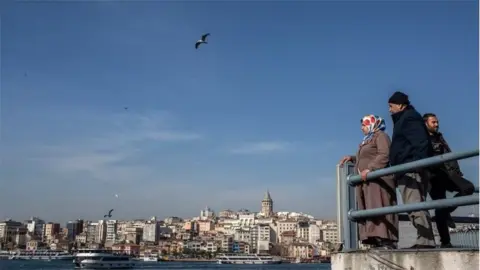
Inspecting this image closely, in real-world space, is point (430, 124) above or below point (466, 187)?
above

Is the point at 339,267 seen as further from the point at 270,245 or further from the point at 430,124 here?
the point at 270,245

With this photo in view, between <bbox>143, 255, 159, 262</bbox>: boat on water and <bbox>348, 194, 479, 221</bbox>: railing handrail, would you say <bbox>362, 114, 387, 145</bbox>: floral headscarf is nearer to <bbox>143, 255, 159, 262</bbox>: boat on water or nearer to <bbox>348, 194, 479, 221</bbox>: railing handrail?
<bbox>348, 194, 479, 221</bbox>: railing handrail

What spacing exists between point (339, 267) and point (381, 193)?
665 millimetres

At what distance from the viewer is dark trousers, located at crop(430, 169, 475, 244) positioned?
4.90m

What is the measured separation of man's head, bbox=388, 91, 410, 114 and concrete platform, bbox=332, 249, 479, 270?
4.16ft

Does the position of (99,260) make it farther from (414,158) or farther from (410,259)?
(410,259)

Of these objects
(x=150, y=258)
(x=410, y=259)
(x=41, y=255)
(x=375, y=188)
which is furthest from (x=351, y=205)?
(x=150, y=258)

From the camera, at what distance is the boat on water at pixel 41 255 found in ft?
524

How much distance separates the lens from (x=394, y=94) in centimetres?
500

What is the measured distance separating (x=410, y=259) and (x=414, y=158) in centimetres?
88

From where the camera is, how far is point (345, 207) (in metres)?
4.89

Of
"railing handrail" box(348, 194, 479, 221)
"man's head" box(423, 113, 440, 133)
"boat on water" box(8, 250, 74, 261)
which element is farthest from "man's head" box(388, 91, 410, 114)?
"boat on water" box(8, 250, 74, 261)

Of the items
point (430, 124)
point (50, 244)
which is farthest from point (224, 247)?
point (430, 124)

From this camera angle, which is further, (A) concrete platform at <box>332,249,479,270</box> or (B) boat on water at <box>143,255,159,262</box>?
(B) boat on water at <box>143,255,159,262</box>
